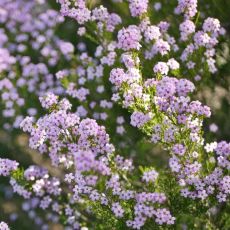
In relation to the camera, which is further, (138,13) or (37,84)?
(37,84)

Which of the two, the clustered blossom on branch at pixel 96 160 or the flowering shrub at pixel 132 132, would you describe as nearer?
the clustered blossom on branch at pixel 96 160

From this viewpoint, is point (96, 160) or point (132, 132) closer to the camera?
point (96, 160)

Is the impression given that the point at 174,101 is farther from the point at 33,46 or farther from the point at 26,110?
the point at 33,46

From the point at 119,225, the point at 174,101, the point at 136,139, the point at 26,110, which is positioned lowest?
the point at 26,110

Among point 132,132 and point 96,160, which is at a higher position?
point 96,160

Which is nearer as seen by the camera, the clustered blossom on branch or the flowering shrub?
the clustered blossom on branch

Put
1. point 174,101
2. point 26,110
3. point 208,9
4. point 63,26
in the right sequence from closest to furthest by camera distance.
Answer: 1. point 174,101
2. point 208,9
3. point 26,110
4. point 63,26

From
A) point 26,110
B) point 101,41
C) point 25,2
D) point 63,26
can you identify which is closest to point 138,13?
point 101,41

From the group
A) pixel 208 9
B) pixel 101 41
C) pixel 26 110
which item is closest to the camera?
pixel 101 41
